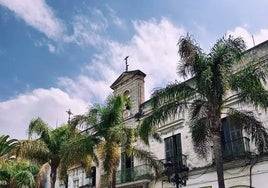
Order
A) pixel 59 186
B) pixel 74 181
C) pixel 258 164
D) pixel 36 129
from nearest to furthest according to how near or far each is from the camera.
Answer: pixel 258 164, pixel 36 129, pixel 74 181, pixel 59 186

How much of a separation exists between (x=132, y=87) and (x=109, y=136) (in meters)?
9.08

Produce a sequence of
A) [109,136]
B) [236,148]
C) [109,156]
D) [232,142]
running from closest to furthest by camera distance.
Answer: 1. [109,156]
2. [109,136]
3. [236,148]
4. [232,142]

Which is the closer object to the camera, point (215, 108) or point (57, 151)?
point (215, 108)

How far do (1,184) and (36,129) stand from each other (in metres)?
11.1

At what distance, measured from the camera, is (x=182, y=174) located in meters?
14.7

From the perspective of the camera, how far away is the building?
16406mm

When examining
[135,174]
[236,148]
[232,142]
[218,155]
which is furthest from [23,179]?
[218,155]

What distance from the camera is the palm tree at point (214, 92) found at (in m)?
12.5

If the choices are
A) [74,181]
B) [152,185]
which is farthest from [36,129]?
[74,181]

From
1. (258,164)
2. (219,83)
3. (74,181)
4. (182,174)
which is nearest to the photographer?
(219,83)

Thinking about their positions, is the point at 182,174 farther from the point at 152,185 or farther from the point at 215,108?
the point at 152,185

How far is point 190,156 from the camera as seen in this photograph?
1936 cm

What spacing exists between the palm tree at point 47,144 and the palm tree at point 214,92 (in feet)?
23.3

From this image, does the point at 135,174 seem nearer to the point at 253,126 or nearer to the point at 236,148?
the point at 236,148
